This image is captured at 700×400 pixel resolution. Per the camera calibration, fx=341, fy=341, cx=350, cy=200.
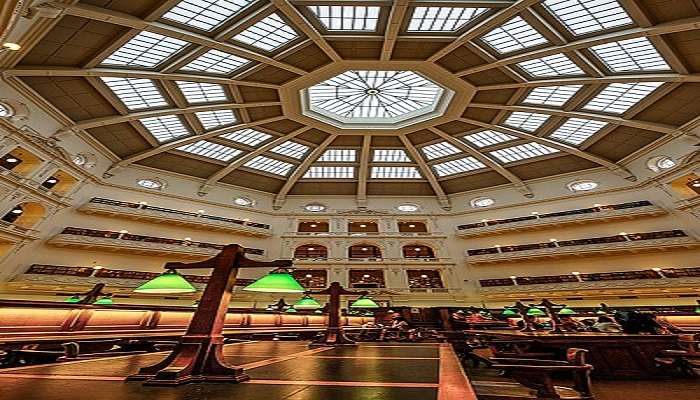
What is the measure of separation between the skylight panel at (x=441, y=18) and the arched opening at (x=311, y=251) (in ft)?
60.7

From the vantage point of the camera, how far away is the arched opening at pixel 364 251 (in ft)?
97.1

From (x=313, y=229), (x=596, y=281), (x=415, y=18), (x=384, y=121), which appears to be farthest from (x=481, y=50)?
(x=313, y=229)

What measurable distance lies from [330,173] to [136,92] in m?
15.6

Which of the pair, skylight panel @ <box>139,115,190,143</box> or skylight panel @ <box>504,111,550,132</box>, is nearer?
skylight panel @ <box>139,115,190,143</box>

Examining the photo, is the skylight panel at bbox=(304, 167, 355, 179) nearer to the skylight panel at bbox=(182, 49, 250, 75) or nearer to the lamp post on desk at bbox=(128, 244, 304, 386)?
the skylight panel at bbox=(182, 49, 250, 75)

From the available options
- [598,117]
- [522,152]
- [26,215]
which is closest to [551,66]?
[598,117]

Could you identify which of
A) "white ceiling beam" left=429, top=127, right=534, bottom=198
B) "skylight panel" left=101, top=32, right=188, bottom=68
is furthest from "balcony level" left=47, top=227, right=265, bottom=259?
"white ceiling beam" left=429, top=127, right=534, bottom=198

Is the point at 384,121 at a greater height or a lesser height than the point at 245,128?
greater

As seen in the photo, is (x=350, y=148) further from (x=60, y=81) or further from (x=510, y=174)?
(x=60, y=81)

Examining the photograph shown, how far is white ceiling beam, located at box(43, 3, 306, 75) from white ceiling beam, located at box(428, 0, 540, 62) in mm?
8628

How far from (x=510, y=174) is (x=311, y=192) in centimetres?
1697

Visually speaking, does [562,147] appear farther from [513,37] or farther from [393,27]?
[393,27]

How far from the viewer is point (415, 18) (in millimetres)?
15883

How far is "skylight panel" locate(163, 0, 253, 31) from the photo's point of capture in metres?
14.2
